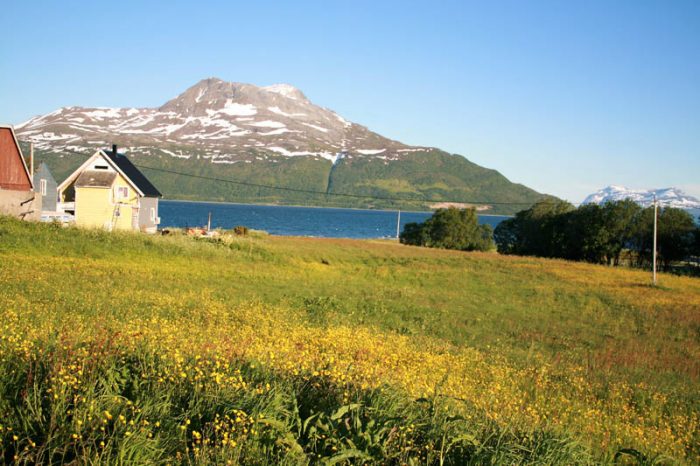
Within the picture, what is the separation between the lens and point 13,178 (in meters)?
47.9

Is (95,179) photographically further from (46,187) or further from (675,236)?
(675,236)

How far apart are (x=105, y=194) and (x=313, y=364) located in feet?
163

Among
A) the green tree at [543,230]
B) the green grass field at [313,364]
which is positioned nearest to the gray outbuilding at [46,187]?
the green grass field at [313,364]

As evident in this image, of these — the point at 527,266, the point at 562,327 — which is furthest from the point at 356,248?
the point at 562,327

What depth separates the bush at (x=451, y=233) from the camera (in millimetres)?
111750

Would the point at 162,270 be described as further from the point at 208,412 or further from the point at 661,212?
the point at 661,212

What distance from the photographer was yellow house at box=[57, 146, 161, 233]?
54.4 metres

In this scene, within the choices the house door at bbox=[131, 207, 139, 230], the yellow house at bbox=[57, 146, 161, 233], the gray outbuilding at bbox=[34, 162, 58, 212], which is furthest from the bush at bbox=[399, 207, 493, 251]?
the yellow house at bbox=[57, 146, 161, 233]

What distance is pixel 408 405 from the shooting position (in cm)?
789

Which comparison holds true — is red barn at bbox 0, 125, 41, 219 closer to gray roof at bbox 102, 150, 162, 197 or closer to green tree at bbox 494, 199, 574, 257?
gray roof at bbox 102, 150, 162, 197

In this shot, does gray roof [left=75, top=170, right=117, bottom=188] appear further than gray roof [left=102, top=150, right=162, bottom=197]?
Answer: No

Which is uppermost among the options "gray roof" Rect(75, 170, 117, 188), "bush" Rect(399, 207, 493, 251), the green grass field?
"gray roof" Rect(75, 170, 117, 188)

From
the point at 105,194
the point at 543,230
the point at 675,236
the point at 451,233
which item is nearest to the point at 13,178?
the point at 105,194

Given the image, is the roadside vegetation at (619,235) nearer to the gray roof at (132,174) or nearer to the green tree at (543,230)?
the green tree at (543,230)
